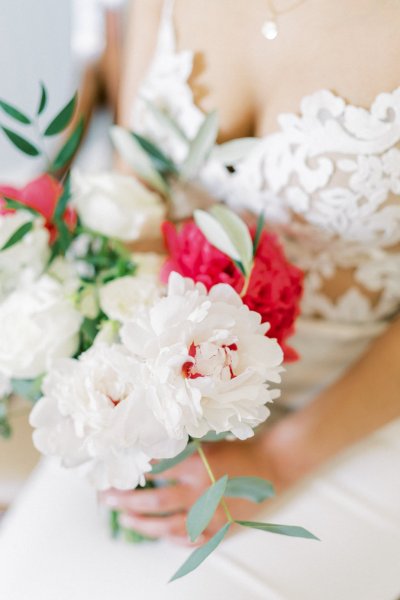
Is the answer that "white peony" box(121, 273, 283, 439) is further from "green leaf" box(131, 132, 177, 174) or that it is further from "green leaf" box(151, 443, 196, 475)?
"green leaf" box(131, 132, 177, 174)

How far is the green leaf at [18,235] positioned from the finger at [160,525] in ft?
1.20

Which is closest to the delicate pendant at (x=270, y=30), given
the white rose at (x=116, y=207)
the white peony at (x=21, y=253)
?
the white rose at (x=116, y=207)

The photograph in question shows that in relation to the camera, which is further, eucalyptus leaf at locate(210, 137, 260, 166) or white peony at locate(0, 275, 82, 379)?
eucalyptus leaf at locate(210, 137, 260, 166)

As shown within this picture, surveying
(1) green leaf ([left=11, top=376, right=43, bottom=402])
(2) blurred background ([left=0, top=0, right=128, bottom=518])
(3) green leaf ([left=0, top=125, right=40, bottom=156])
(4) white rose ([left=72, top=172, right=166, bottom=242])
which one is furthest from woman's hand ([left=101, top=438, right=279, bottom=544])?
(2) blurred background ([left=0, top=0, right=128, bottom=518])

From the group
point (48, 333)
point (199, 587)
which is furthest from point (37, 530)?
point (48, 333)

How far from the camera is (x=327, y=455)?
79 centimetres

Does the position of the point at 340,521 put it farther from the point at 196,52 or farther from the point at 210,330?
the point at 196,52

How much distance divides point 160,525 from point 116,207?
372 millimetres

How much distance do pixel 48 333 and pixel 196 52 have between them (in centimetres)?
42

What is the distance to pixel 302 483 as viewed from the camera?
0.79 m

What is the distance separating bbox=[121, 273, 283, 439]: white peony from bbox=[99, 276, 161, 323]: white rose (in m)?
0.11

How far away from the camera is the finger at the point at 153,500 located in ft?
2.36

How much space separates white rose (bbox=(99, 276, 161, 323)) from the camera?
0.52 meters

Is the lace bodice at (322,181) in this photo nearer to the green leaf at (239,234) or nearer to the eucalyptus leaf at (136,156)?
the eucalyptus leaf at (136,156)
